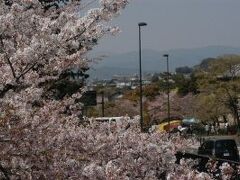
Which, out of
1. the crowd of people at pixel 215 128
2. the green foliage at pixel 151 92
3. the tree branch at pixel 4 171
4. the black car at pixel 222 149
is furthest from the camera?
the green foliage at pixel 151 92

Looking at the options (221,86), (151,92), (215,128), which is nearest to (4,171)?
(221,86)

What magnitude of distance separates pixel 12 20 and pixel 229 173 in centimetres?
271

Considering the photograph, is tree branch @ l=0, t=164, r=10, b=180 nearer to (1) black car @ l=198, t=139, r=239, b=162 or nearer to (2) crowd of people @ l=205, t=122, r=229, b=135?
(1) black car @ l=198, t=139, r=239, b=162

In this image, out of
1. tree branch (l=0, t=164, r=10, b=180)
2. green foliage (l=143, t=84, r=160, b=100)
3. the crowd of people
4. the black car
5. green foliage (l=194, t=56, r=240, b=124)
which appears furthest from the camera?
green foliage (l=143, t=84, r=160, b=100)

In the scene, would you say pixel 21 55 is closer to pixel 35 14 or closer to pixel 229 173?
pixel 35 14

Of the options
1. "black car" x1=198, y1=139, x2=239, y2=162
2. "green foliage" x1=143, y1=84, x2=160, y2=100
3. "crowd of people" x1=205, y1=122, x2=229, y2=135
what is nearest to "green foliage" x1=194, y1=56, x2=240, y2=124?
"crowd of people" x1=205, y1=122, x2=229, y2=135

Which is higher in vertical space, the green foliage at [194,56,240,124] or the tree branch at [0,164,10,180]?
the tree branch at [0,164,10,180]

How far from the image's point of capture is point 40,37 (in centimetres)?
611

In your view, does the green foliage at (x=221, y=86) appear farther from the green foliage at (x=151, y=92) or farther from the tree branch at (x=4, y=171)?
the tree branch at (x=4, y=171)

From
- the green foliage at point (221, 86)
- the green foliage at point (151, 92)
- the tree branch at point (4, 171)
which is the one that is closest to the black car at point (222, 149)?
the tree branch at point (4, 171)

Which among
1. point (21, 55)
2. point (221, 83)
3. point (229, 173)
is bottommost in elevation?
point (221, 83)

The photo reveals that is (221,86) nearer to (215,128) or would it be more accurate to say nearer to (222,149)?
(215,128)

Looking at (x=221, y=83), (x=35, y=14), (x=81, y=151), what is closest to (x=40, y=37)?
(x=35, y=14)

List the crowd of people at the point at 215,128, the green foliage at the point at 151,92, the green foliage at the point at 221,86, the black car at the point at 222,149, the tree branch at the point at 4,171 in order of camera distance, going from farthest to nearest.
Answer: the green foliage at the point at 151,92, the crowd of people at the point at 215,128, the green foliage at the point at 221,86, the black car at the point at 222,149, the tree branch at the point at 4,171
